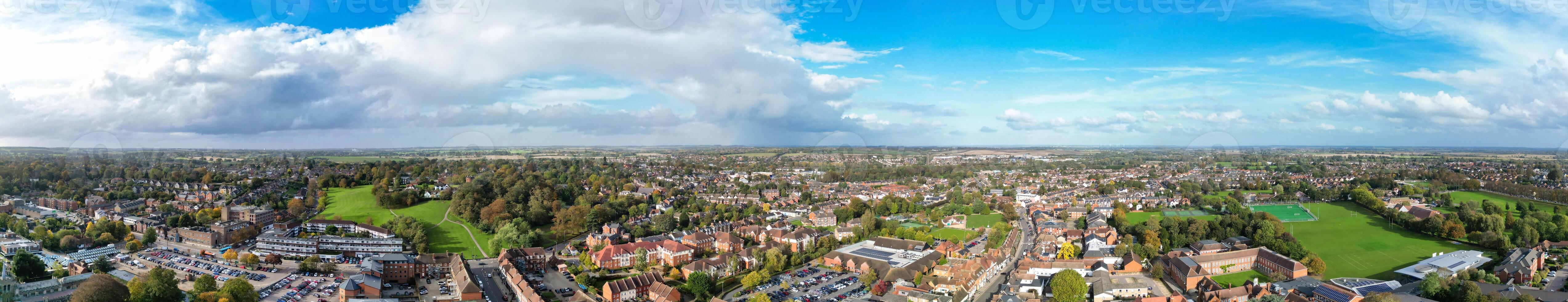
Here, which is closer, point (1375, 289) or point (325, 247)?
point (1375, 289)

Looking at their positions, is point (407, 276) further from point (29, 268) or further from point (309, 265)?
point (29, 268)

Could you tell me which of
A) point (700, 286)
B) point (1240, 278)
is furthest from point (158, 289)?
point (1240, 278)

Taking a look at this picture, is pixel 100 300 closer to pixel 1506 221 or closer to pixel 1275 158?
pixel 1506 221

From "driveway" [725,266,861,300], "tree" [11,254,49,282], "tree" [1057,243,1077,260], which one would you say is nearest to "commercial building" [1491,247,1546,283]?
"tree" [1057,243,1077,260]

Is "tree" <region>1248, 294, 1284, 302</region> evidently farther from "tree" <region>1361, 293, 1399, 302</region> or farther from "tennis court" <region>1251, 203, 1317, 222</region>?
"tennis court" <region>1251, 203, 1317, 222</region>

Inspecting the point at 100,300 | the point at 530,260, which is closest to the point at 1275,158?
the point at 530,260

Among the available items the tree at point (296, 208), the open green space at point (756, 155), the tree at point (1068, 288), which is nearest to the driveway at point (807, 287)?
the tree at point (1068, 288)
